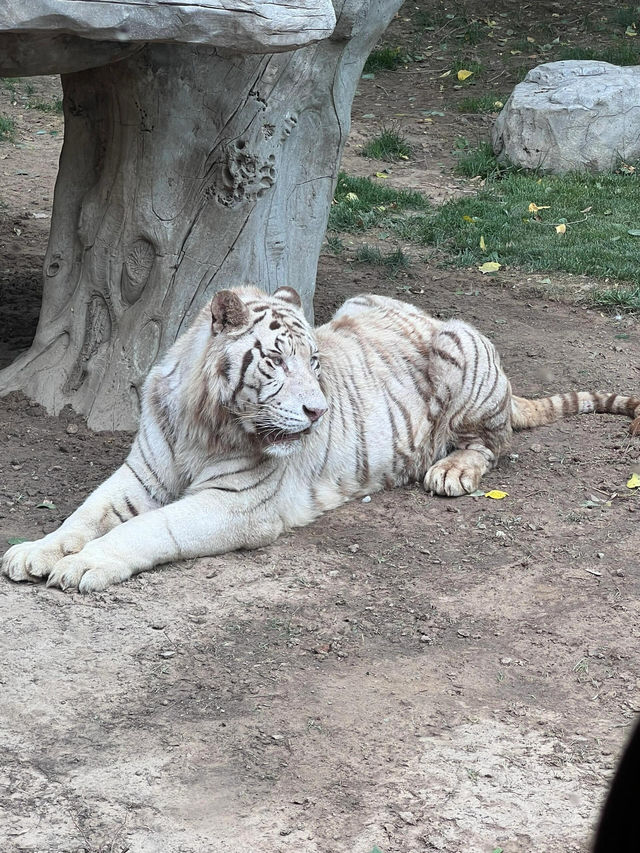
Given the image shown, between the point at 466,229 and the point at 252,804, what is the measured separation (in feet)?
21.6

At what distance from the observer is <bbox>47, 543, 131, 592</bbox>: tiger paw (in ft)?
13.1

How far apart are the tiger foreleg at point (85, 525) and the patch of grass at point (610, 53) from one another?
9.54 metres

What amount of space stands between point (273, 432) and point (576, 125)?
678 centimetres

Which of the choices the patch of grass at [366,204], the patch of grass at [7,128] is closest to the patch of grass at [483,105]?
the patch of grass at [366,204]

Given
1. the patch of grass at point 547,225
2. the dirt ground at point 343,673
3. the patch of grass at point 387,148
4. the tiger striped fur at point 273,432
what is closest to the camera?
the dirt ground at point 343,673

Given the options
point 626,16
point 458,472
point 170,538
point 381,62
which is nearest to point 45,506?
point 170,538

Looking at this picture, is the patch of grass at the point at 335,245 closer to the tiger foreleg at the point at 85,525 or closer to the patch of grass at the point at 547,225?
the patch of grass at the point at 547,225

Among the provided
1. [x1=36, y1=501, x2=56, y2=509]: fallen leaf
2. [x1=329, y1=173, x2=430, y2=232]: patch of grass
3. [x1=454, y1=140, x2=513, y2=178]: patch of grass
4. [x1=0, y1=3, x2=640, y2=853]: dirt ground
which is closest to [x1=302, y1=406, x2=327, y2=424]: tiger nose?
[x1=0, y1=3, x2=640, y2=853]: dirt ground

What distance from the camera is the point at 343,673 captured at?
3.64 m

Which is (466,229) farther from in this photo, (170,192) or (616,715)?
(616,715)

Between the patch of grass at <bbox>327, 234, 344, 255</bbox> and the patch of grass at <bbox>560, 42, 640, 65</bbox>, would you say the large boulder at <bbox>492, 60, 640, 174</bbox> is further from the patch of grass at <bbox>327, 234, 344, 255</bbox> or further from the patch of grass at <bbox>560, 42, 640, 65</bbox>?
the patch of grass at <bbox>327, 234, 344, 255</bbox>

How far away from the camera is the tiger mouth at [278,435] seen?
442cm

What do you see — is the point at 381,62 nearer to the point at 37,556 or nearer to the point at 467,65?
the point at 467,65

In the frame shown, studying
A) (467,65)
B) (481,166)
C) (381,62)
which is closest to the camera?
(481,166)
